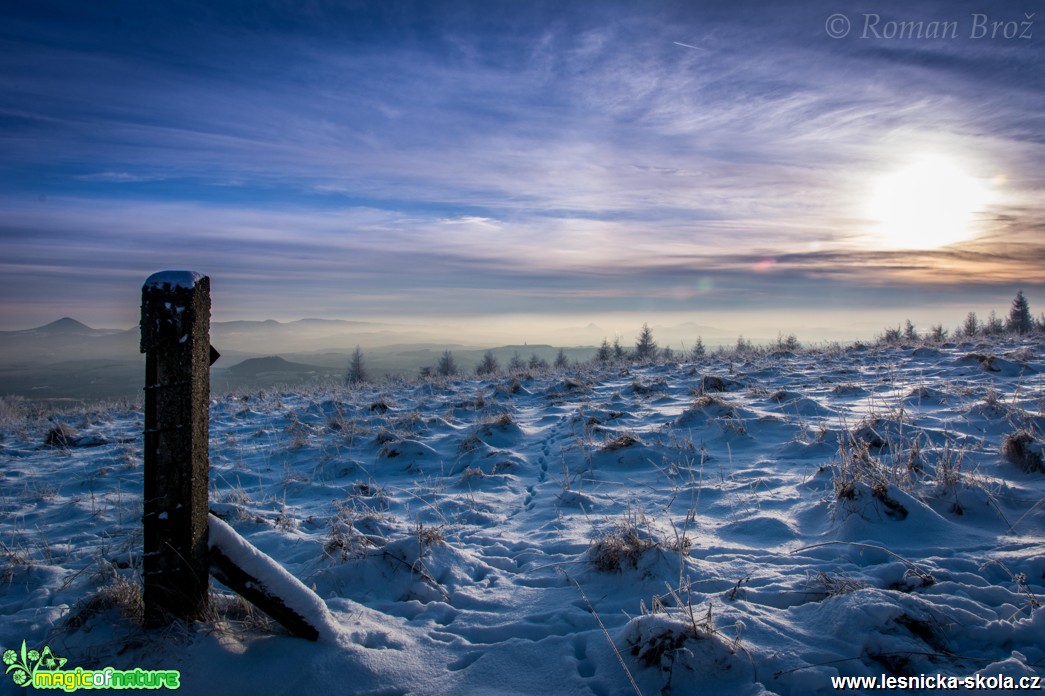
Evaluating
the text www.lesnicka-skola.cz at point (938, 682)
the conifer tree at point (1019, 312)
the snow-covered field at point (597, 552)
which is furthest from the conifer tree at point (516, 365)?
the conifer tree at point (1019, 312)

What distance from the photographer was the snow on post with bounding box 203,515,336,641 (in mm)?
2953

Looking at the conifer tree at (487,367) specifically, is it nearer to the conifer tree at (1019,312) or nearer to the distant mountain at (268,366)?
the conifer tree at (1019,312)

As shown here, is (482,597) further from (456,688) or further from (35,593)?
(35,593)

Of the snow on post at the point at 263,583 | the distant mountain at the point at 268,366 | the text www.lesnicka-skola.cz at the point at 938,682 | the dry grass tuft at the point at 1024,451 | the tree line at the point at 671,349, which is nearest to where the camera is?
the text www.lesnicka-skola.cz at the point at 938,682

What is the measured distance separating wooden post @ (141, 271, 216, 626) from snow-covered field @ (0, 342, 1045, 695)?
30 centimetres

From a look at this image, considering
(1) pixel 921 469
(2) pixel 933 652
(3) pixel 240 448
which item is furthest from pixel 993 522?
(3) pixel 240 448

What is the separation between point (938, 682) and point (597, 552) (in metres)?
2.03

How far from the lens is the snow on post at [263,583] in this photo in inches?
116

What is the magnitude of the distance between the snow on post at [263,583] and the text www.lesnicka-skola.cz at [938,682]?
272 cm

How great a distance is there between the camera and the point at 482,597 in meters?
3.79

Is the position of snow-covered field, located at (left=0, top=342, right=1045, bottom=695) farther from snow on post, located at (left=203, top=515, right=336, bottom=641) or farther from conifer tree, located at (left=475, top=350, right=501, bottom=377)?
conifer tree, located at (left=475, top=350, right=501, bottom=377)

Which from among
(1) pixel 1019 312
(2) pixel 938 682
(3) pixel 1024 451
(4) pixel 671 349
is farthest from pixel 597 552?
(1) pixel 1019 312

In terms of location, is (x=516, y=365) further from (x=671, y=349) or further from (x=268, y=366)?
(x=268, y=366)

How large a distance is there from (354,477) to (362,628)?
3.91 meters
